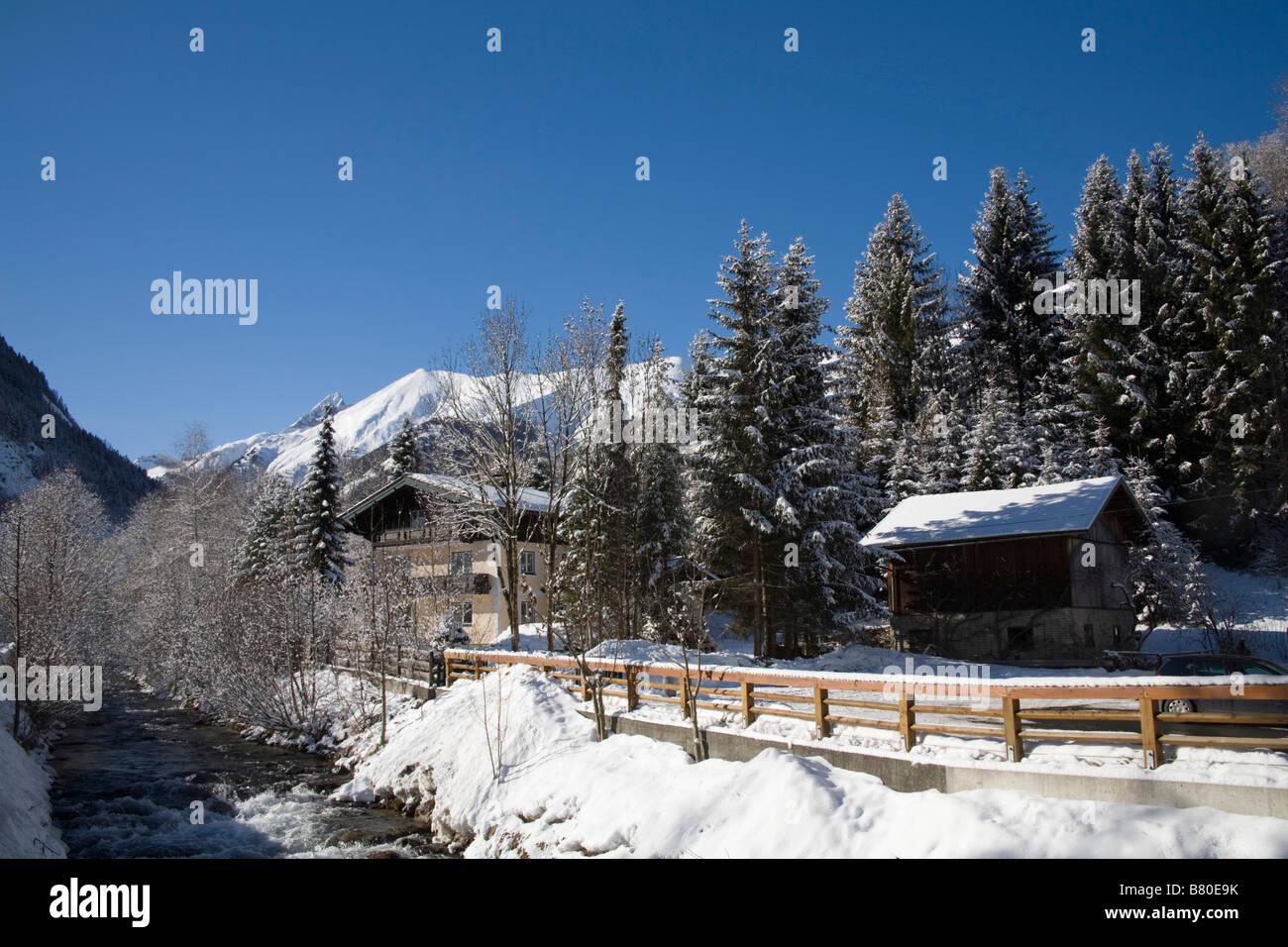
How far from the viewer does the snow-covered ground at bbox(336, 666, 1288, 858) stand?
737cm

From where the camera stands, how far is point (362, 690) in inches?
952

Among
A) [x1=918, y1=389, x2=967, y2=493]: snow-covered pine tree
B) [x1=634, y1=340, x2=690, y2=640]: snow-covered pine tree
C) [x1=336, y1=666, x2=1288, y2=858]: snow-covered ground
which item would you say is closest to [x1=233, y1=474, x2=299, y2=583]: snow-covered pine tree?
[x1=634, y1=340, x2=690, y2=640]: snow-covered pine tree

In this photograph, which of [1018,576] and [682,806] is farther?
[1018,576]

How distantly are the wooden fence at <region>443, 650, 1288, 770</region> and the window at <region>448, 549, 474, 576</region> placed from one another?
19.5 m

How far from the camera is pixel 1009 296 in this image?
151 feet

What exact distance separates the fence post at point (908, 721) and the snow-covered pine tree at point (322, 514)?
34.9 metres

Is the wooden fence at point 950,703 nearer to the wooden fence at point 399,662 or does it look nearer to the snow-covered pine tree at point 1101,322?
the wooden fence at point 399,662

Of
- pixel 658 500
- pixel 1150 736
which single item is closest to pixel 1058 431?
pixel 658 500

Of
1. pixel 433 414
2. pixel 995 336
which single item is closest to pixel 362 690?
pixel 433 414

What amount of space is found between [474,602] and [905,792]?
97.9 ft

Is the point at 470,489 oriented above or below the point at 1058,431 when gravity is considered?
below

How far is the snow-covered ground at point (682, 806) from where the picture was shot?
24.2ft

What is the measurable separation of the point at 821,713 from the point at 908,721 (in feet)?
5.24

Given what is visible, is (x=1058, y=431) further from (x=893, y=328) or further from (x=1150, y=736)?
(x=1150, y=736)
